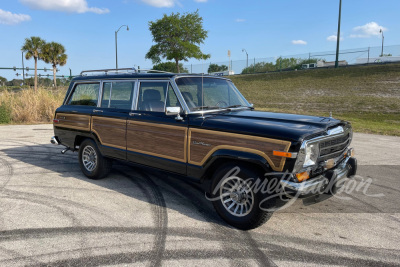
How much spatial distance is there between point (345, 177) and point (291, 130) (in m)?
1.21

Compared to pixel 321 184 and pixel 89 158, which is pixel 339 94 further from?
pixel 321 184

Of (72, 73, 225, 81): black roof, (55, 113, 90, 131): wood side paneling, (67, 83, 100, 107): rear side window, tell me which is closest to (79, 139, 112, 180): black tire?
(55, 113, 90, 131): wood side paneling

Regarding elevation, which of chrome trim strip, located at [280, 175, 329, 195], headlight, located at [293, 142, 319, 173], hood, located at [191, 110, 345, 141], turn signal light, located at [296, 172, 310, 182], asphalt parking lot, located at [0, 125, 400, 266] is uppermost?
hood, located at [191, 110, 345, 141]

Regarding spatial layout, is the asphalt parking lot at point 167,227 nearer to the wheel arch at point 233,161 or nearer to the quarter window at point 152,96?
the wheel arch at point 233,161

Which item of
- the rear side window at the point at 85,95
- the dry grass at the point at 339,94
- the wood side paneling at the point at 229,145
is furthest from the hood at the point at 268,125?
the dry grass at the point at 339,94

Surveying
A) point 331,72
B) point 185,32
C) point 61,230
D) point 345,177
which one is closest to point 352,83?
point 331,72

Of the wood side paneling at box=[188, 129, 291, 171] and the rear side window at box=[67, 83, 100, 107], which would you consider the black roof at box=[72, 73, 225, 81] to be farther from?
the wood side paneling at box=[188, 129, 291, 171]

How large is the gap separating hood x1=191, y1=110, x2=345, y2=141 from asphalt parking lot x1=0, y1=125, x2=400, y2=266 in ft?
4.04

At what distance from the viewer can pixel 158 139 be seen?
473 cm

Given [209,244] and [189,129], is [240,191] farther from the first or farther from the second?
[189,129]

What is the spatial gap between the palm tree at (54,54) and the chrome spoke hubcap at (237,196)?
4618 centimetres

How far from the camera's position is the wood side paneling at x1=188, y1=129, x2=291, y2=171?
11.6 ft

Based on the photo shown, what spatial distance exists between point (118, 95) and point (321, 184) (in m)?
3.64

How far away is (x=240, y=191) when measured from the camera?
3.93 m
